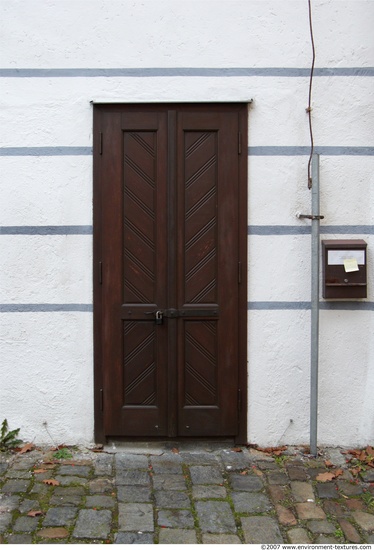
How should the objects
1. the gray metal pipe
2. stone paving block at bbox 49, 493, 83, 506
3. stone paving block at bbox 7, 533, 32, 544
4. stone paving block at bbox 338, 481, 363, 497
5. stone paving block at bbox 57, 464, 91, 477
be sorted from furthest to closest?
the gray metal pipe
stone paving block at bbox 57, 464, 91, 477
stone paving block at bbox 338, 481, 363, 497
stone paving block at bbox 49, 493, 83, 506
stone paving block at bbox 7, 533, 32, 544

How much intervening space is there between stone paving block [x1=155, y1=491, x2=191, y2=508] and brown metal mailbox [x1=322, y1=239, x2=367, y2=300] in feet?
6.19

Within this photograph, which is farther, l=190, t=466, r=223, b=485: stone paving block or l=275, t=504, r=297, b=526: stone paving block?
l=190, t=466, r=223, b=485: stone paving block

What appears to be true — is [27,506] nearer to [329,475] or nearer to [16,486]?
[16,486]

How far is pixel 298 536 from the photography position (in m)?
4.34

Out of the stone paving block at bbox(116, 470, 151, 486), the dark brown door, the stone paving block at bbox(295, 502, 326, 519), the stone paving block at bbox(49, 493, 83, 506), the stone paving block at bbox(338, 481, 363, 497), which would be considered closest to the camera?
the stone paving block at bbox(295, 502, 326, 519)

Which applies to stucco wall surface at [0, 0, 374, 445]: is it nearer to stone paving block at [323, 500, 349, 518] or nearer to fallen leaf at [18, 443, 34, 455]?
fallen leaf at [18, 443, 34, 455]

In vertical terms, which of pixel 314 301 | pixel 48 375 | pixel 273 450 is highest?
pixel 314 301

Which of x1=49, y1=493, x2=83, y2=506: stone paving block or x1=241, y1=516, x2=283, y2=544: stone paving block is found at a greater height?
x1=49, y1=493, x2=83, y2=506: stone paving block

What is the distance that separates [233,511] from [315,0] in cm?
382

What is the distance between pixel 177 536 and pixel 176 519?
21 cm

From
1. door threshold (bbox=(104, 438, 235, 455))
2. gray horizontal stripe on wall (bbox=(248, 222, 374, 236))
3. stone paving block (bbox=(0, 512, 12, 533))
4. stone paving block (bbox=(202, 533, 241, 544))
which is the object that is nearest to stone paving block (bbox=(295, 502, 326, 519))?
stone paving block (bbox=(202, 533, 241, 544))

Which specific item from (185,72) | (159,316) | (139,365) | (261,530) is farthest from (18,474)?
(185,72)

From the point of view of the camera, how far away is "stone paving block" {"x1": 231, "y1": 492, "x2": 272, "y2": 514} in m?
4.66

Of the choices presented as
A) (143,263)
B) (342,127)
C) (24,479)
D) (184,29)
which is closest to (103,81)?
(184,29)
